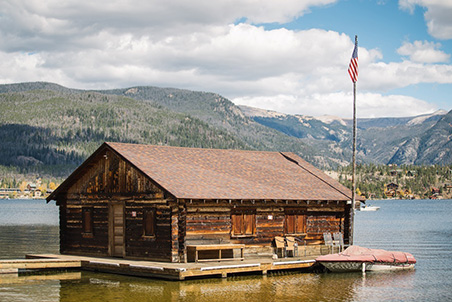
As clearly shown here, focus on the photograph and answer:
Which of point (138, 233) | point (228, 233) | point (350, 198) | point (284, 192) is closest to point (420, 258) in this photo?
point (350, 198)

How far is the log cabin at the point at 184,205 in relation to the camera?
3231 centimetres

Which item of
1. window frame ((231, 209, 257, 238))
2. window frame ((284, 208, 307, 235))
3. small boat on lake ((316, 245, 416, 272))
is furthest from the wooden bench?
small boat on lake ((316, 245, 416, 272))

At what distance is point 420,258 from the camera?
47.1 m

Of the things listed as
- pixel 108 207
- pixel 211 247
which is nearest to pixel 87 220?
pixel 108 207

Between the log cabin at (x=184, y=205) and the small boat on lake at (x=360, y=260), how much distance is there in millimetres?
2909

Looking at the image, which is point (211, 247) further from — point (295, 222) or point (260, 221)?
point (295, 222)

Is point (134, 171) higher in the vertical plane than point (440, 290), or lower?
higher

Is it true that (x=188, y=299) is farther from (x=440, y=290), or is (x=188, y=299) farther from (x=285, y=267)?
(x=440, y=290)

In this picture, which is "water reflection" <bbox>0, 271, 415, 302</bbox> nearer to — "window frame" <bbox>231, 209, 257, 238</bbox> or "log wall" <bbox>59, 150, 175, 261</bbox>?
"log wall" <bbox>59, 150, 175, 261</bbox>

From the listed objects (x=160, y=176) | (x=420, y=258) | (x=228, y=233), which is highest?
(x=160, y=176)

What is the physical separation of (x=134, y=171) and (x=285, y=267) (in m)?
9.03

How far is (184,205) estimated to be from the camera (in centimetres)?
3206

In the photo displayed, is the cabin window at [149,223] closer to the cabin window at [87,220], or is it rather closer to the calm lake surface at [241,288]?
the calm lake surface at [241,288]

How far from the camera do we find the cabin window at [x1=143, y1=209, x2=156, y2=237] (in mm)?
32844
